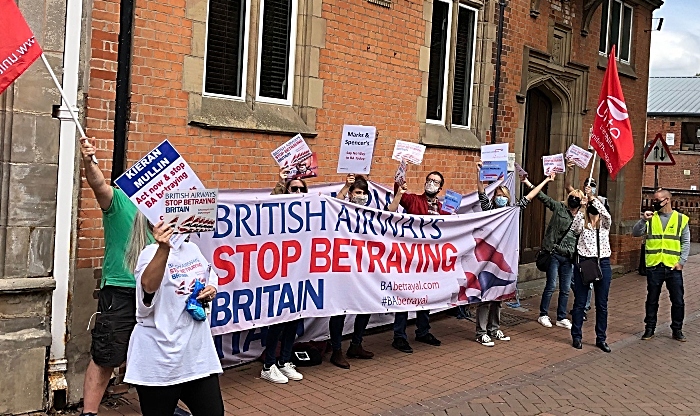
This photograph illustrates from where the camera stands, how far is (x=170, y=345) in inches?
169

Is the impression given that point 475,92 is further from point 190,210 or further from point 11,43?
point 190,210

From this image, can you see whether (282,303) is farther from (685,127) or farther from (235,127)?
(685,127)

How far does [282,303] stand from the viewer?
7379 millimetres

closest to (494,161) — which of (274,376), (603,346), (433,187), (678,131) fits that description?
(433,187)

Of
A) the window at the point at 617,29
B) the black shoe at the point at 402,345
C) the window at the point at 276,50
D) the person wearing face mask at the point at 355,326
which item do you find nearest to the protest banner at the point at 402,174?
the person wearing face mask at the point at 355,326

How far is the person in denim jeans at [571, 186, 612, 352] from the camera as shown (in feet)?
31.5

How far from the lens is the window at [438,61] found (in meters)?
11.2

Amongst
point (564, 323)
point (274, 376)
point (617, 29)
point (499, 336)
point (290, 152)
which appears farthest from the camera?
point (617, 29)

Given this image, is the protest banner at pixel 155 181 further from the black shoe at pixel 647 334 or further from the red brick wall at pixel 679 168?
the red brick wall at pixel 679 168

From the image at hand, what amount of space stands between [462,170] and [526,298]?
279cm

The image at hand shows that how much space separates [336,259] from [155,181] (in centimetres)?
371

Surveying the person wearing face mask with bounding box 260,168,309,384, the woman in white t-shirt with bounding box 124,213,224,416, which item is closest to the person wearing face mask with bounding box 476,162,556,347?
the person wearing face mask with bounding box 260,168,309,384

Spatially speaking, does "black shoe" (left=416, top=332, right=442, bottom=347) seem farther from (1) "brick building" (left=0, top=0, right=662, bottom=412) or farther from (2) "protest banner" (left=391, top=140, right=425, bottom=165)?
(2) "protest banner" (left=391, top=140, right=425, bottom=165)

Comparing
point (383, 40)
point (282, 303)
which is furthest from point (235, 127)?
point (383, 40)
